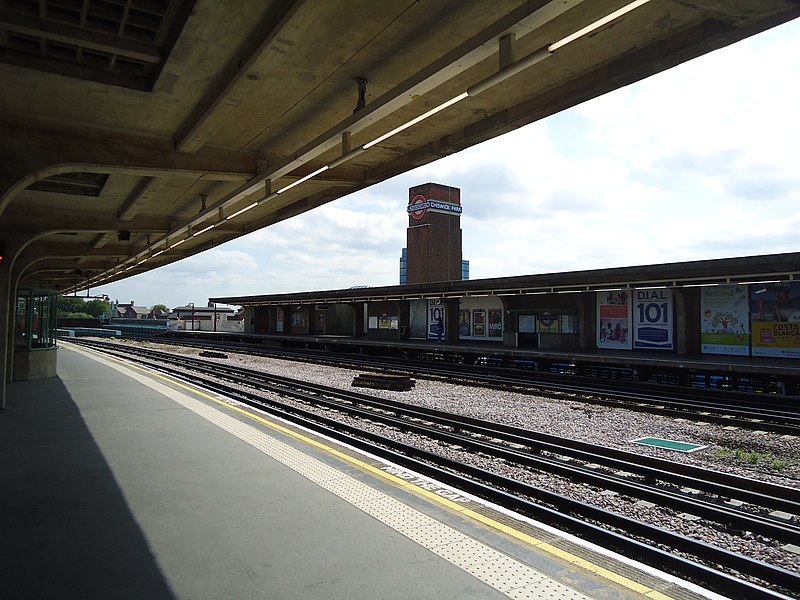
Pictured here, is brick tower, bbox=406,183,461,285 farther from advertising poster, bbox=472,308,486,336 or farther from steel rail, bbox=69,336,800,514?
steel rail, bbox=69,336,800,514

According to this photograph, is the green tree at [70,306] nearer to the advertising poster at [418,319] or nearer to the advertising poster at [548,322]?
the advertising poster at [418,319]

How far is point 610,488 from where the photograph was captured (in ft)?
21.2

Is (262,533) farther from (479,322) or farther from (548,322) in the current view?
(479,322)

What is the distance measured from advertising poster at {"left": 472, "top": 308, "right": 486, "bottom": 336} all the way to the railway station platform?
22.3m

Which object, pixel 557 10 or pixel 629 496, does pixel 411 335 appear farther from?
pixel 557 10

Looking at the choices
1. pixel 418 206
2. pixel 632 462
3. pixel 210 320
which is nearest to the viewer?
pixel 632 462

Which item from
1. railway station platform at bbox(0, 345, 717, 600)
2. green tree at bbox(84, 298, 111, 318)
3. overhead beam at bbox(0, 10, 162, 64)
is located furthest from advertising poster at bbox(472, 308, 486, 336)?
green tree at bbox(84, 298, 111, 318)

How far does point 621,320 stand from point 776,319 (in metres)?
6.07

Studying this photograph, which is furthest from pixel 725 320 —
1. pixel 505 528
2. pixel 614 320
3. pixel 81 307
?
pixel 81 307

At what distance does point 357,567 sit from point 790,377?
1584 cm

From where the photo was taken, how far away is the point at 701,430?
10445 mm

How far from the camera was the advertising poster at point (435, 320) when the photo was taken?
31.3 m

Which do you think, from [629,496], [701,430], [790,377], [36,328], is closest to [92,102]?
[629,496]

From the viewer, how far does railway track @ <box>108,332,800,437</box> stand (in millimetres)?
11219
